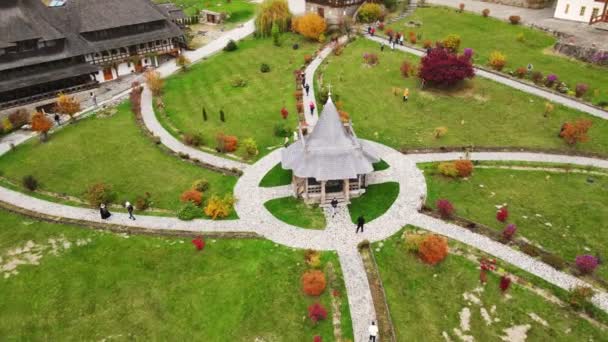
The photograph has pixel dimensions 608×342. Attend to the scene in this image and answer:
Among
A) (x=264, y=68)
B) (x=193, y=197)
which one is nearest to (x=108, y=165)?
(x=193, y=197)

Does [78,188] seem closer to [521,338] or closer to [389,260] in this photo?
[389,260]

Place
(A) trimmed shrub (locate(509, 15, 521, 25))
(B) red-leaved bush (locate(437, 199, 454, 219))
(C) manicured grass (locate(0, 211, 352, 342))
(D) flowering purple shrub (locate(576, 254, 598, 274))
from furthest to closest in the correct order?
(A) trimmed shrub (locate(509, 15, 521, 25))
(B) red-leaved bush (locate(437, 199, 454, 219))
(D) flowering purple shrub (locate(576, 254, 598, 274))
(C) manicured grass (locate(0, 211, 352, 342))

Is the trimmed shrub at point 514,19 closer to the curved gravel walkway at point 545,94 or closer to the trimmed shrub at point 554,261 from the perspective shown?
the curved gravel walkway at point 545,94

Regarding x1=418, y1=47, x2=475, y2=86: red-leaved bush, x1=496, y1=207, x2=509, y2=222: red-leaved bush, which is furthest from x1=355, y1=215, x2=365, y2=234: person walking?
x1=418, y1=47, x2=475, y2=86: red-leaved bush

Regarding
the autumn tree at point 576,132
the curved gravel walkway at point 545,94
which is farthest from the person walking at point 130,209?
the curved gravel walkway at point 545,94

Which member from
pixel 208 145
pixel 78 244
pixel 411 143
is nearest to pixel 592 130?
pixel 411 143

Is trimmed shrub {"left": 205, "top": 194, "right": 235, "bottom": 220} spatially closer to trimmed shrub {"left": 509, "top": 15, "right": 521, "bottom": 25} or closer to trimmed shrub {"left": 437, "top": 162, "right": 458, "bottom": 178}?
trimmed shrub {"left": 437, "top": 162, "right": 458, "bottom": 178}
